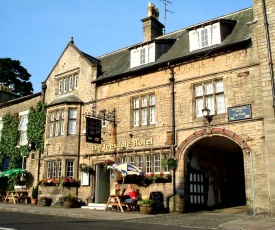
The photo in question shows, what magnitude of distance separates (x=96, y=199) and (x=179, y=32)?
11817 mm

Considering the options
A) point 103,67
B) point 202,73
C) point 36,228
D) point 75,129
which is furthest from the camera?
point 103,67

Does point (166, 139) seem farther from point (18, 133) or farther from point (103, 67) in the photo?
point (18, 133)

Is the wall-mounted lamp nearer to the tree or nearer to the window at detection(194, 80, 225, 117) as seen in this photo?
the window at detection(194, 80, 225, 117)

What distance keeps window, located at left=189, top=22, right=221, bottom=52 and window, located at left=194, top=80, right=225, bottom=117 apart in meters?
2.30

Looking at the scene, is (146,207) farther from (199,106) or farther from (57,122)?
(57,122)

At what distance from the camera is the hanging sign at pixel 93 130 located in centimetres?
1925

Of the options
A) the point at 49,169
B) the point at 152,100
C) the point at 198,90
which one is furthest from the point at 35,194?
the point at 198,90

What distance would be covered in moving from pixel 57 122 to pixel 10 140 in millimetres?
6270

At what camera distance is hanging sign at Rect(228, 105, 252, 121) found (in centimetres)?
1561

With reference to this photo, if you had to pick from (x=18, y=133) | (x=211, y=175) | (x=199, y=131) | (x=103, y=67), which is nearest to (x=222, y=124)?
(x=199, y=131)

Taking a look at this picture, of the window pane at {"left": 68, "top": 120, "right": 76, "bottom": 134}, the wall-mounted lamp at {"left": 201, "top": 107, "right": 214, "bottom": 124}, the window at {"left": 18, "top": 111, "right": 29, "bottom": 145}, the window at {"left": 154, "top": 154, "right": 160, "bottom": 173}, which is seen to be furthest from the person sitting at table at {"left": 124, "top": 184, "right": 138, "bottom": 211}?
the window at {"left": 18, "top": 111, "right": 29, "bottom": 145}

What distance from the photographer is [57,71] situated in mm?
24359

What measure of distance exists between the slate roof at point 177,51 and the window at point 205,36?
312mm

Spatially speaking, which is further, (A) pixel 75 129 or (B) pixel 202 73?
(A) pixel 75 129
